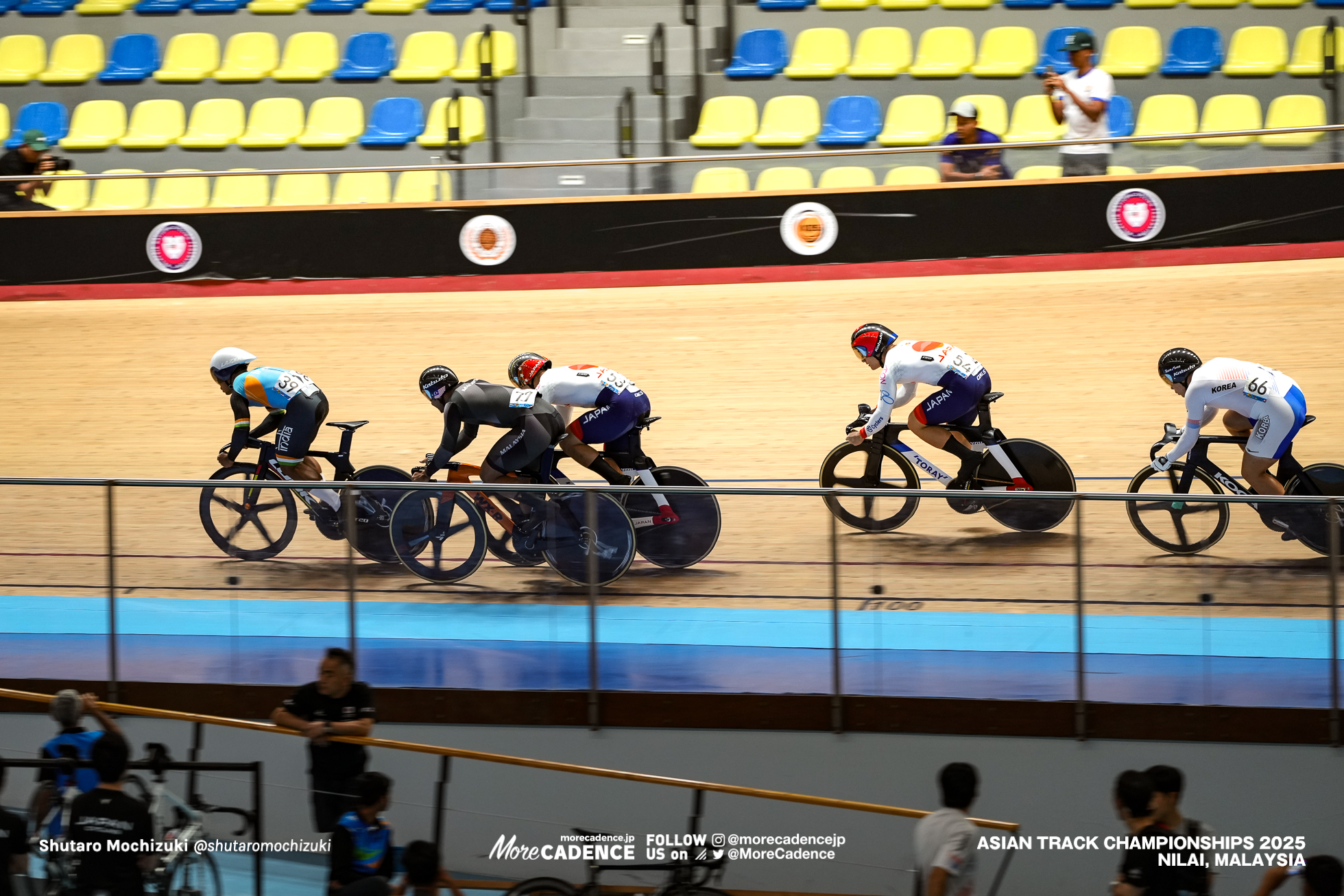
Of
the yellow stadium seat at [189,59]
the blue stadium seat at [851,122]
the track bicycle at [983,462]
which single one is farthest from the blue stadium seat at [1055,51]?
the yellow stadium seat at [189,59]

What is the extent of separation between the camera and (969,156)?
1156cm

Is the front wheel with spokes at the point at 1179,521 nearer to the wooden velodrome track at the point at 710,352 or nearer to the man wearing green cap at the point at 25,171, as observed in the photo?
the wooden velodrome track at the point at 710,352

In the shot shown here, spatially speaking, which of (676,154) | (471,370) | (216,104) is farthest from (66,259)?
(676,154)

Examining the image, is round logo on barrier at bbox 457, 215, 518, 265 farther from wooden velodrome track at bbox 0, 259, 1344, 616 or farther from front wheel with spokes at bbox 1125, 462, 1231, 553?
front wheel with spokes at bbox 1125, 462, 1231, 553

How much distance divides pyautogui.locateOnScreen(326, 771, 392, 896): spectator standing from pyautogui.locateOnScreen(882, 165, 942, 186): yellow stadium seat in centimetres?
803

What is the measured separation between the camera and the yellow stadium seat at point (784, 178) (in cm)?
1203

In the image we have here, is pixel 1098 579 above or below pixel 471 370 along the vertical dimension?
below

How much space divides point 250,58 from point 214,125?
117 centimetres

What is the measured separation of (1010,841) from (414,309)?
28.0ft

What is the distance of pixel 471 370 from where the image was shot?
11.4m

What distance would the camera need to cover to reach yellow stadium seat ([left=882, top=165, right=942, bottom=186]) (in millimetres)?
11789

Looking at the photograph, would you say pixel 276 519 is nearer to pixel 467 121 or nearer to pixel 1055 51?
pixel 467 121

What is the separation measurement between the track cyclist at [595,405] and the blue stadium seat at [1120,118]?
22.5 feet

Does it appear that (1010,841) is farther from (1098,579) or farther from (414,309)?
(414,309)
